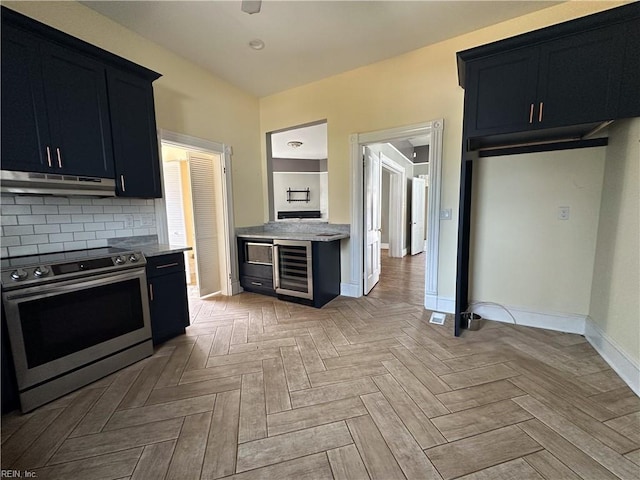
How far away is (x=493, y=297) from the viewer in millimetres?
2916

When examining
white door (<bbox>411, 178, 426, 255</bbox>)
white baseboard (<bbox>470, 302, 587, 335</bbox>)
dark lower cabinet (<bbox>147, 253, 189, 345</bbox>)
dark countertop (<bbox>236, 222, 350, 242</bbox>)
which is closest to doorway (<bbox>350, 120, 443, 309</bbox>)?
dark countertop (<bbox>236, 222, 350, 242</bbox>)

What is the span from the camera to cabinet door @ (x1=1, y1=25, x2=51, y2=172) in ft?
5.59

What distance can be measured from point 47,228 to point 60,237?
110mm

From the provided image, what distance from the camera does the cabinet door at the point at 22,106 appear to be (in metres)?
1.71

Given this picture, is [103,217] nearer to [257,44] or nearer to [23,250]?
[23,250]

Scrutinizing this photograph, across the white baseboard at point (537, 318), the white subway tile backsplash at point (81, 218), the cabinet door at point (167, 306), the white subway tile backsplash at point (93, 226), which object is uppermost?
the white subway tile backsplash at point (81, 218)

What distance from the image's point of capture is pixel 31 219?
2.06 m

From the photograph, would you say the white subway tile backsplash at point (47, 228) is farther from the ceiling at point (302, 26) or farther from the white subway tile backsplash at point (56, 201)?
the ceiling at point (302, 26)

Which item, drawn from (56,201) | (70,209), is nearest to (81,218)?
(70,209)

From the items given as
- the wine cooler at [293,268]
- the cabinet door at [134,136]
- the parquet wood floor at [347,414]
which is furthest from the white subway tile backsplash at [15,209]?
the wine cooler at [293,268]

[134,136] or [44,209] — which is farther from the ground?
[134,136]

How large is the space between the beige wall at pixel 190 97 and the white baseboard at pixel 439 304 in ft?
9.35

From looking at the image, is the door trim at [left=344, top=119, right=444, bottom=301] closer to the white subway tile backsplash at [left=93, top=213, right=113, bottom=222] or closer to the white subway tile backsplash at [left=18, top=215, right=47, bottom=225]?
the white subway tile backsplash at [left=93, top=213, right=113, bottom=222]

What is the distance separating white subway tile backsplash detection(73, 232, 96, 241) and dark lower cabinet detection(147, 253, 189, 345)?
60 centimetres
